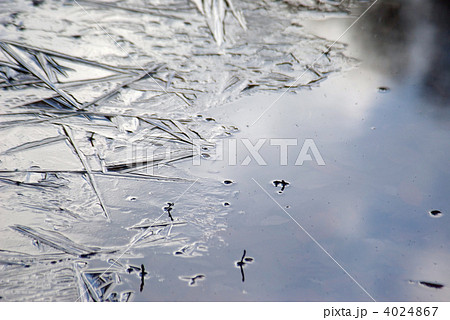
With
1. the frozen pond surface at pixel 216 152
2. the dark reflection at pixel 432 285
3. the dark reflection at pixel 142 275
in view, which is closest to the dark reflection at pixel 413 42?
the frozen pond surface at pixel 216 152

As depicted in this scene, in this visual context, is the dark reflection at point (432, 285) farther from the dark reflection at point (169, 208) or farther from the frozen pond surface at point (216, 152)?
the dark reflection at point (169, 208)

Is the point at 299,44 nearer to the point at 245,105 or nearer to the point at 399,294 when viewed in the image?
the point at 245,105

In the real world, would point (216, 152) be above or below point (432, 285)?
above

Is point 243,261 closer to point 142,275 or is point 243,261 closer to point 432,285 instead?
point 142,275

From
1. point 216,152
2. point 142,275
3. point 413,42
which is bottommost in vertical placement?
point 142,275

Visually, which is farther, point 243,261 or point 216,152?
point 216,152

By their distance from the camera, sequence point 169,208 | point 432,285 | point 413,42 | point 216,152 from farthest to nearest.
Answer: point 413,42 → point 216,152 → point 169,208 → point 432,285

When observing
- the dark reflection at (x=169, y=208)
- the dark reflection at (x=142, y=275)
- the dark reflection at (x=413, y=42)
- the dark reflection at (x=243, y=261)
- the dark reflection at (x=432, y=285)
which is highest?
the dark reflection at (x=413, y=42)

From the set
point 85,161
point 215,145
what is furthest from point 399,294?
point 85,161

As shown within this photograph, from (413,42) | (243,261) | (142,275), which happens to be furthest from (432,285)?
(413,42)
